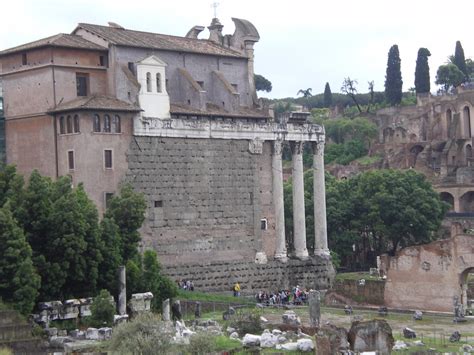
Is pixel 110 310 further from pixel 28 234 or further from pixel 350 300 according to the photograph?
pixel 350 300

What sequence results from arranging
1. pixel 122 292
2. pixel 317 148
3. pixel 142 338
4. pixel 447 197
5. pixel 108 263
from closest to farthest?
pixel 142 338 < pixel 122 292 < pixel 108 263 < pixel 317 148 < pixel 447 197

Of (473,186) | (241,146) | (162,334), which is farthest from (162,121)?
(473,186)

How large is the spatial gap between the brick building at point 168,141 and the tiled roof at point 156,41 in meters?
0.10

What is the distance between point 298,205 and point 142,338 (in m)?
26.6

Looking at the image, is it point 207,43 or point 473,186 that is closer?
point 207,43

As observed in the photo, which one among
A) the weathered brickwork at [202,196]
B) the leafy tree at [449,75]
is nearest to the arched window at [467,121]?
the leafy tree at [449,75]

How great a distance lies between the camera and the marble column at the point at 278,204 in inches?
2231

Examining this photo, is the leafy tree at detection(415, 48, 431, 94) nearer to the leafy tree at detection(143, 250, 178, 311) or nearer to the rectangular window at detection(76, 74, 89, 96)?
the rectangular window at detection(76, 74, 89, 96)

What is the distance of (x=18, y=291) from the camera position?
37.8 metres

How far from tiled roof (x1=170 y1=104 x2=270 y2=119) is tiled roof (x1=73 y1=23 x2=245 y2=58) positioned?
2647 mm

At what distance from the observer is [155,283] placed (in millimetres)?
44250

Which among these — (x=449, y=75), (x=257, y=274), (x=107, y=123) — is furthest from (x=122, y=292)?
(x=449, y=75)

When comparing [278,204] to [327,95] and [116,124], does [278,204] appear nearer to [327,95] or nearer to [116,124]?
[116,124]

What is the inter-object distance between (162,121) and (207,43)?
8.58 metres
